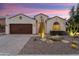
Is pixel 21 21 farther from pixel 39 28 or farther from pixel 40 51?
pixel 40 51

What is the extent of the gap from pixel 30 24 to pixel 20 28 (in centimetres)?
27

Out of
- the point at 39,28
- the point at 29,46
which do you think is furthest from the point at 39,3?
the point at 29,46

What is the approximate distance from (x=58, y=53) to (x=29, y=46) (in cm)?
67

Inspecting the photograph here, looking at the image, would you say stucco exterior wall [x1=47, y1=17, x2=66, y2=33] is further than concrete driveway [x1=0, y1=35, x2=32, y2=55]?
Yes

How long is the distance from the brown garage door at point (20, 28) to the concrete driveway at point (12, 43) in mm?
111

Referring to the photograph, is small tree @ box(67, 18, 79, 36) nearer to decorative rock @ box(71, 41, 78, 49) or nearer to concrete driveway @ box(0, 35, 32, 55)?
decorative rock @ box(71, 41, 78, 49)

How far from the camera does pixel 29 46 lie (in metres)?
5.12

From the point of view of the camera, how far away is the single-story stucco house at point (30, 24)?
17.0 ft

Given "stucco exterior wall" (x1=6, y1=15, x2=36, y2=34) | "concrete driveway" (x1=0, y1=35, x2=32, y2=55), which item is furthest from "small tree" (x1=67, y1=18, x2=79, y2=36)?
"concrete driveway" (x1=0, y1=35, x2=32, y2=55)

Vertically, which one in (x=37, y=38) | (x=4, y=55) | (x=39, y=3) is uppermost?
(x=39, y=3)

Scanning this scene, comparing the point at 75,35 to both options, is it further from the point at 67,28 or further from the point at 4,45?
the point at 4,45

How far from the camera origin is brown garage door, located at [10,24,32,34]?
17.5 ft

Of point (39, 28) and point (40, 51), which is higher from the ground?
point (39, 28)

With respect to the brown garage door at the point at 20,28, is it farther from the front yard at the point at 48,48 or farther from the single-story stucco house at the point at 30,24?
the front yard at the point at 48,48
